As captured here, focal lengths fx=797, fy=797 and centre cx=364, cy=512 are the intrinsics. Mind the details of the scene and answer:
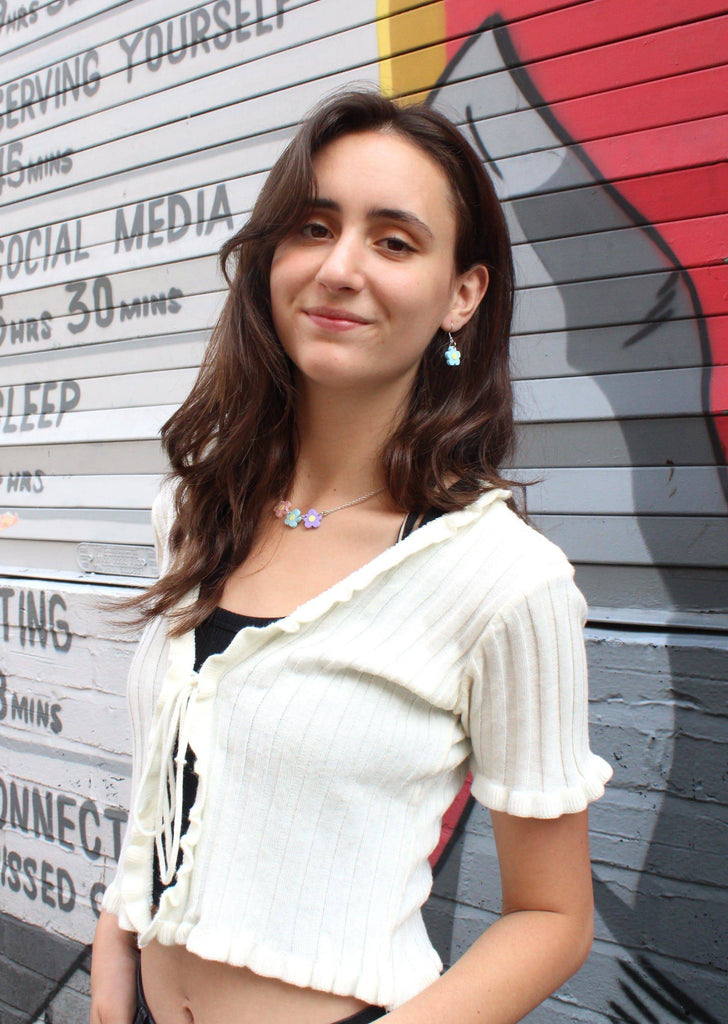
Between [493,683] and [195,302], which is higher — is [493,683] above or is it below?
below

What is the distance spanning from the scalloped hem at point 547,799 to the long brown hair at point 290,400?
1.38 ft

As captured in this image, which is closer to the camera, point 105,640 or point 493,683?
point 493,683

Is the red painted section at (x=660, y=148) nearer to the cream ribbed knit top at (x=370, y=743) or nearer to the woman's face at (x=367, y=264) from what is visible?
the woman's face at (x=367, y=264)

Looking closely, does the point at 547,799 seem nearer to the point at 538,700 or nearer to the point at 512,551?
the point at 538,700

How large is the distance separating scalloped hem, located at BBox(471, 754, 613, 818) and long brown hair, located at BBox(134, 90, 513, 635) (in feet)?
1.38

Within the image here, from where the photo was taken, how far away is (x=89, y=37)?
10.2 ft

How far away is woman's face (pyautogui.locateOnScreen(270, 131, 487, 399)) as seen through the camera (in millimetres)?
1182

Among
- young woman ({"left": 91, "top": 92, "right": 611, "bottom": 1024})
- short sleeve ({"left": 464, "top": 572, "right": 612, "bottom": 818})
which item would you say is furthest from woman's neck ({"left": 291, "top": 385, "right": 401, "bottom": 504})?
short sleeve ({"left": 464, "top": 572, "right": 612, "bottom": 818})

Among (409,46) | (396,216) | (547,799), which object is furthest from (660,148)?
(547,799)

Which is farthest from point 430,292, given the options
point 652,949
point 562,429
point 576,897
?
point 652,949

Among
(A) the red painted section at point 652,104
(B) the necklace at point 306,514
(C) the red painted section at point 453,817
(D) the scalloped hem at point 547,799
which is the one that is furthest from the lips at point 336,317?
(C) the red painted section at point 453,817

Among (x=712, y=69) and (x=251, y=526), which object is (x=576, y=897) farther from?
(x=712, y=69)

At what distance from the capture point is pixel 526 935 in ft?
3.60

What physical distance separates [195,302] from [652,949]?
2452mm
